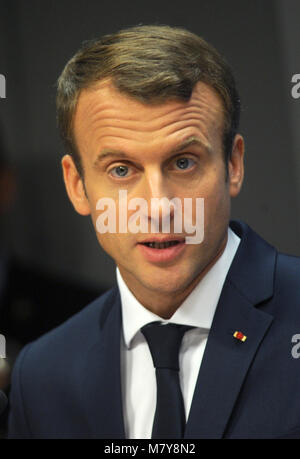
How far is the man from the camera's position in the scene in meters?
1.40

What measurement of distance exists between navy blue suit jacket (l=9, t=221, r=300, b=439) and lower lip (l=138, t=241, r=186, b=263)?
152 mm

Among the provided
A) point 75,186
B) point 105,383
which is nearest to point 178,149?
point 75,186

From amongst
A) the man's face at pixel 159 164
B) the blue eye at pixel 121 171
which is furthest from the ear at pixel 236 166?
the blue eye at pixel 121 171

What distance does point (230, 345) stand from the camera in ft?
4.82

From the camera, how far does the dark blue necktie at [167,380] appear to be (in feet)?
4.85

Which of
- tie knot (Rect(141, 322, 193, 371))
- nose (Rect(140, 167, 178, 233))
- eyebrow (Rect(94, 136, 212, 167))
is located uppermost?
eyebrow (Rect(94, 136, 212, 167))

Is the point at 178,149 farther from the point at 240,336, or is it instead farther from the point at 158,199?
the point at 240,336

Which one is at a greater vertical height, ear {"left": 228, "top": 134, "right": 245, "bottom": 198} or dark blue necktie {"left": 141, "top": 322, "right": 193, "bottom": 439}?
ear {"left": 228, "top": 134, "right": 245, "bottom": 198}

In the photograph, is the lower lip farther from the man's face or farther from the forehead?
the forehead

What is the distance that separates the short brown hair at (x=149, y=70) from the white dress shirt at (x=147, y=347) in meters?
0.27

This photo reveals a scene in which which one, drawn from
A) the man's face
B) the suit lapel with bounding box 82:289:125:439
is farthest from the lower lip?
the suit lapel with bounding box 82:289:125:439

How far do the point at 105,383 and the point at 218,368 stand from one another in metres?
0.27

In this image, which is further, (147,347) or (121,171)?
(147,347)
